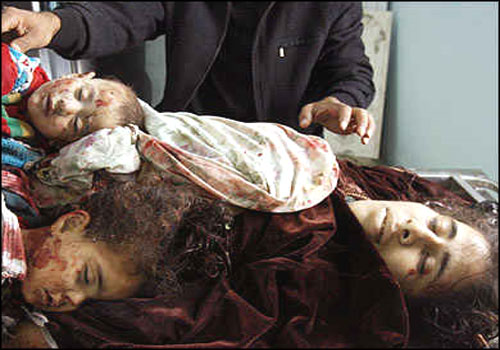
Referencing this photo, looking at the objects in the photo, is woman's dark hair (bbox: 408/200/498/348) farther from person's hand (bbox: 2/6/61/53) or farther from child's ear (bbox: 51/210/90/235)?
person's hand (bbox: 2/6/61/53)

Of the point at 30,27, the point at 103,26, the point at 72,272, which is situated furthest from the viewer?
the point at 103,26

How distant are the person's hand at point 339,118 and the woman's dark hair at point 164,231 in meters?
0.17

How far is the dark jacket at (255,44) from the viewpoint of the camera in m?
0.49

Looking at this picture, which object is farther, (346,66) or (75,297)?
(346,66)

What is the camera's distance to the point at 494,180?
0.50m

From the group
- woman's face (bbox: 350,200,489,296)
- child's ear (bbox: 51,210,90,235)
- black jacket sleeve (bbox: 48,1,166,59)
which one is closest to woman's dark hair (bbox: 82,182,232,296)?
child's ear (bbox: 51,210,90,235)

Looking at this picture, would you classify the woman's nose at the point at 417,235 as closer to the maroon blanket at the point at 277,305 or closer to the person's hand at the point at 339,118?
the maroon blanket at the point at 277,305

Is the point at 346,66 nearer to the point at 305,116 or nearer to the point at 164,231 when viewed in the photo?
the point at 305,116

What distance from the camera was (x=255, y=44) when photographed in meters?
0.50

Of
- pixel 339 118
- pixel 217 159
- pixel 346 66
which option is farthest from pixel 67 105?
pixel 346 66

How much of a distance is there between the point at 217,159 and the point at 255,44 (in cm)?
19

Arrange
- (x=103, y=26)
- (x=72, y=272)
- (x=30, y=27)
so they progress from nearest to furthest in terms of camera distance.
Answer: (x=72, y=272) → (x=30, y=27) → (x=103, y=26)

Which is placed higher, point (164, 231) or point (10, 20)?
point (10, 20)

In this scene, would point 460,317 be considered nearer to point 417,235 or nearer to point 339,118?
point 417,235
